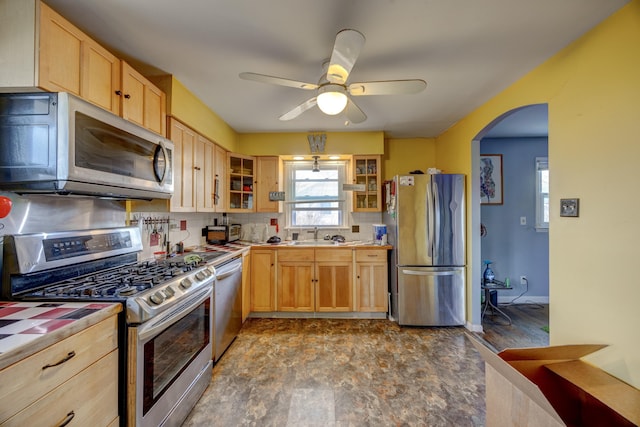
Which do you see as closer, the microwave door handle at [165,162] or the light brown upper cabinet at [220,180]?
the microwave door handle at [165,162]

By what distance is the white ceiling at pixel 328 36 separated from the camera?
4.63 feet

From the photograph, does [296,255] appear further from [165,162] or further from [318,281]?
[165,162]

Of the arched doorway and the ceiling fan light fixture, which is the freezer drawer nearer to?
the arched doorway

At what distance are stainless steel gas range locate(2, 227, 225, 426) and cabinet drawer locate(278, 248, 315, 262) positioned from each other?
1.30 m

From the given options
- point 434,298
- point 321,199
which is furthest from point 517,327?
point 321,199

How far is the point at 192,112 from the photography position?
2441mm

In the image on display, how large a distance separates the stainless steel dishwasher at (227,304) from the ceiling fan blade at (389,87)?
1.85 metres

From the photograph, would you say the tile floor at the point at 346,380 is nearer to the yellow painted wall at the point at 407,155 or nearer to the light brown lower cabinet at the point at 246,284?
the light brown lower cabinet at the point at 246,284

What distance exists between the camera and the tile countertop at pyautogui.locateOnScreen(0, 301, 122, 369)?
Result: 2.60ft

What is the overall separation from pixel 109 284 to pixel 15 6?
139 cm

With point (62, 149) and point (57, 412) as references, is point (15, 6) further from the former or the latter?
point (57, 412)

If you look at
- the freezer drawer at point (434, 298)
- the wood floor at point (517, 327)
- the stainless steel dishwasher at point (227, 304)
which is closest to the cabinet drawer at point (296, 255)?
the stainless steel dishwasher at point (227, 304)

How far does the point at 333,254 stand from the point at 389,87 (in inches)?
80.5

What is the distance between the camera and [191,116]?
242 cm
